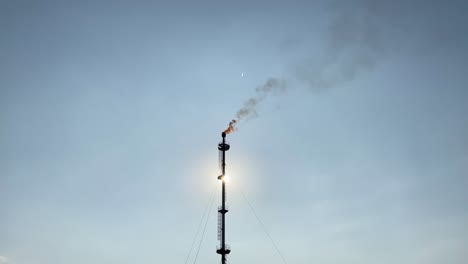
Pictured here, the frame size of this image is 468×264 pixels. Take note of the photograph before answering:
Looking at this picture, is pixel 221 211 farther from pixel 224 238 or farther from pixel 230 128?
pixel 230 128

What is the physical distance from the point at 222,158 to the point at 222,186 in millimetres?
4101

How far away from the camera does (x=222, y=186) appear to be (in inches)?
2495

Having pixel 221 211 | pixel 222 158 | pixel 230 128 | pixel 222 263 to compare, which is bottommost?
pixel 222 263

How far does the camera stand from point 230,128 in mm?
66625

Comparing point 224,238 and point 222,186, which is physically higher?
point 222,186

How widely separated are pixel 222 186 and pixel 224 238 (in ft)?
24.6

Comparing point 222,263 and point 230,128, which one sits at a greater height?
point 230,128

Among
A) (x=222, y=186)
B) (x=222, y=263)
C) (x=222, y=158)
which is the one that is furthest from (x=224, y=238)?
(x=222, y=158)

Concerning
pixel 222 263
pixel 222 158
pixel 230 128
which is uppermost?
pixel 230 128

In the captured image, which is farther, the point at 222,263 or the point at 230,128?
the point at 230,128

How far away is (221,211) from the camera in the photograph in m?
61.2

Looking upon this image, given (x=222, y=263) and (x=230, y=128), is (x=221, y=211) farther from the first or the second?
(x=230, y=128)

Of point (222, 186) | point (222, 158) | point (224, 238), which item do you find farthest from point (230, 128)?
point (224, 238)

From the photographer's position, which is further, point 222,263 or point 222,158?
point 222,158
